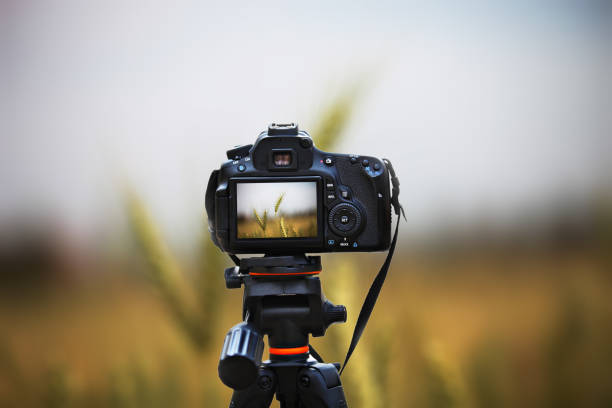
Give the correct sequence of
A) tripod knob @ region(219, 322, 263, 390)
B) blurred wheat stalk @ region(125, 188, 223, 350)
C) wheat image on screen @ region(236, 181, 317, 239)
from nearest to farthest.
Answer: tripod knob @ region(219, 322, 263, 390) → wheat image on screen @ region(236, 181, 317, 239) → blurred wheat stalk @ region(125, 188, 223, 350)

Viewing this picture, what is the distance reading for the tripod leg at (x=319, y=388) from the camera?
102cm

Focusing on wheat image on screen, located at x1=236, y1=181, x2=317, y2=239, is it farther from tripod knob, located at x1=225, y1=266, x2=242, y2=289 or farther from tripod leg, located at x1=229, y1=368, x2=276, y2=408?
tripod leg, located at x1=229, y1=368, x2=276, y2=408

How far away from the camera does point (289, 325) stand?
3.39 ft

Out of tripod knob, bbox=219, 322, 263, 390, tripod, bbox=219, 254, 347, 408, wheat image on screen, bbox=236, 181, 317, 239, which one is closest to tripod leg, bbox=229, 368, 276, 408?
tripod, bbox=219, 254, 347, 408

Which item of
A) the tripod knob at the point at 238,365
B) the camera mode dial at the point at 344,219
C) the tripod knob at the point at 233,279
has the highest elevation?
the camera mode dial at the point at 344,219

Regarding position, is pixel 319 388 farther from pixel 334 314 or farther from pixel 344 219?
pixel 344 219

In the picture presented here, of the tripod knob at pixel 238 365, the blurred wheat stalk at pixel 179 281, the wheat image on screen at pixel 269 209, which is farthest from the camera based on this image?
the blurred wheat stalk at pixel 179 281

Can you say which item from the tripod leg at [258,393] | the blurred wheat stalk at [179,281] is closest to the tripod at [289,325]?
the tripod leg at [258,393]

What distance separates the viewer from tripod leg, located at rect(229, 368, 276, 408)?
1024 millimetres

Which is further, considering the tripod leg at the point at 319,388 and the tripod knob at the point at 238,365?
the tripod leg at the point at 319,388

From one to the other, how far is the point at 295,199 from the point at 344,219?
0.29ft

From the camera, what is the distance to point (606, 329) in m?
1.60

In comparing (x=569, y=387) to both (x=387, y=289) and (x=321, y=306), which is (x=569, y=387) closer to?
(x=387, y=289)

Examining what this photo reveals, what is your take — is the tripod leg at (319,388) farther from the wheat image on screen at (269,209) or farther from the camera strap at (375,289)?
the wheat image on screen at (269,209)
